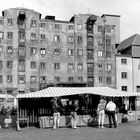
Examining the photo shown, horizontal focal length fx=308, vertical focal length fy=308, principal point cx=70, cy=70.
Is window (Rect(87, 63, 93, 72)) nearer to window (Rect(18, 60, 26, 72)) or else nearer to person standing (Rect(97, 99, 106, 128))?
window (Rect(18, 60, 26, 72))

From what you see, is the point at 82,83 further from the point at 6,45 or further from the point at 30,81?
the point at 6,45

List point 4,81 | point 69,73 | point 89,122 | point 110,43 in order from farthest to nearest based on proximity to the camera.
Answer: point 110,43 < point 69,73 < point 4,81 < point 89,122

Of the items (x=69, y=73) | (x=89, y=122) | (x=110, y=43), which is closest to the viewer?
(x=89, y=122)

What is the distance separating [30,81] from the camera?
198ft

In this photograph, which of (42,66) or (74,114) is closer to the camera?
(74,114)

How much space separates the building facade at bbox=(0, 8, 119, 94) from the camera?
60.0 meters

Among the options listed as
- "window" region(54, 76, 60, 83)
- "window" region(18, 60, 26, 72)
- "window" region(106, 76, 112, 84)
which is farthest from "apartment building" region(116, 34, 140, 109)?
"window" region(18, 60, 26, 72)

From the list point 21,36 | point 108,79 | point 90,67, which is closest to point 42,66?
point 21,36

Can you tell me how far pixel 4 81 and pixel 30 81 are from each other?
5.01 metres

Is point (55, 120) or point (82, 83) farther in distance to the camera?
point (82, 83)

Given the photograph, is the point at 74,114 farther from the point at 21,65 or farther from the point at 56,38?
the point at 56,38

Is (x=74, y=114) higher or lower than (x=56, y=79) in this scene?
lower

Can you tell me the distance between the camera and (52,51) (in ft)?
206

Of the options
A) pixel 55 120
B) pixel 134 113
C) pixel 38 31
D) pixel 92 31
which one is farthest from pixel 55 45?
pixel 55 120
